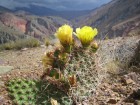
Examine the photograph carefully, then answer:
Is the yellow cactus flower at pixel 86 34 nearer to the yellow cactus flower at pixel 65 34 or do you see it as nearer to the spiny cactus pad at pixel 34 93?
the yellow cactus flower at pixel 65 34

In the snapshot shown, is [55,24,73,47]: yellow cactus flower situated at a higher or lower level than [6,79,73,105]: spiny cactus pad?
higher

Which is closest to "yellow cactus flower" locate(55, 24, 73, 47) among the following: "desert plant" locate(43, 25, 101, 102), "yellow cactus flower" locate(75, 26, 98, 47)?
"desert plant" locate(43, 25, 101, 102)

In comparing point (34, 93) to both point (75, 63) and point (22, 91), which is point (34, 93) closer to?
point (22, 91)

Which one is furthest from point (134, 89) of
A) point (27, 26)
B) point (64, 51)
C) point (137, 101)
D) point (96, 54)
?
point (27, 26)

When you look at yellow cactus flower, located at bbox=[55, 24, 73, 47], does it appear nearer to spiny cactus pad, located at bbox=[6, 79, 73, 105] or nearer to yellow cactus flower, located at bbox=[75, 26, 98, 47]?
yellow cactus flower, located at bbox=[75, 26, 98, 47]

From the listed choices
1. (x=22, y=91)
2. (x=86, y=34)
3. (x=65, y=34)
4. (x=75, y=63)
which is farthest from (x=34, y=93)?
(x=86, y=34)
